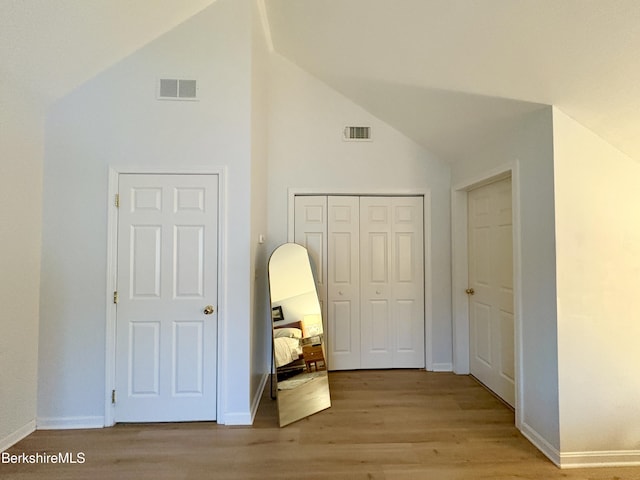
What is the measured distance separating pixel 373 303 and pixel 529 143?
2.02 meters

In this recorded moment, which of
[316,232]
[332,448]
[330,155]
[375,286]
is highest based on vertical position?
[330,155]

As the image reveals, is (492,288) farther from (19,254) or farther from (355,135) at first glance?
(19,254)

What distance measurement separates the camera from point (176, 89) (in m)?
2.38

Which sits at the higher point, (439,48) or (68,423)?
(439,48)

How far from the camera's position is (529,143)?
2.14m

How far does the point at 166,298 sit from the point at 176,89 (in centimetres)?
Result: 163

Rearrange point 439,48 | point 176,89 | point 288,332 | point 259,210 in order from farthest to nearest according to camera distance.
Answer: point 259,210
point 288,332
point 176,89
point 439,48

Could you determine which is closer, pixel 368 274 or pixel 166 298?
pixel 166 298

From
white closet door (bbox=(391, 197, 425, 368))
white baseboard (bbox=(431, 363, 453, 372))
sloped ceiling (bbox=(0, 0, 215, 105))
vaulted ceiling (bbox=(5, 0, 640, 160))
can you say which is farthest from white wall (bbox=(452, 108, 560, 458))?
sloped ceiling (bbox=(0, 0, 215, 105))

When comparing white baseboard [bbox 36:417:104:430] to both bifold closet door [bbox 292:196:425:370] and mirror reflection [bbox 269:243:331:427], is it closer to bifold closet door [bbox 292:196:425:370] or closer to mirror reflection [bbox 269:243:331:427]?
mirror reflection [bbox 269:243:331:427]

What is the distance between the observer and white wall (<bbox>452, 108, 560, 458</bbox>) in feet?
6.43

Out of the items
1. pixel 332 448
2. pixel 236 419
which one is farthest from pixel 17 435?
pixel 332 448

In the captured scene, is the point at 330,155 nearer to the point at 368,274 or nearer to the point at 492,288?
the point at 368,274

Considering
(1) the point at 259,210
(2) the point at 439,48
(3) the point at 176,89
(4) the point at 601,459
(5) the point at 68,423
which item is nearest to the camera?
(4) the point at 601,459
